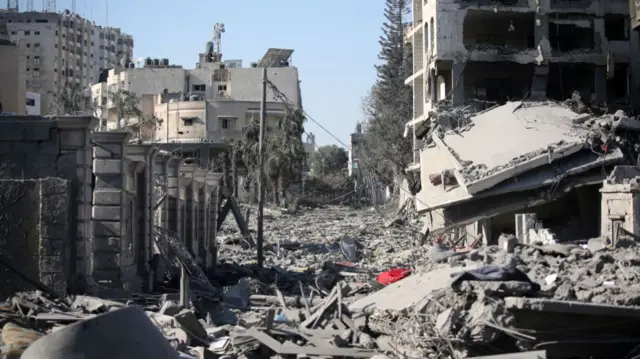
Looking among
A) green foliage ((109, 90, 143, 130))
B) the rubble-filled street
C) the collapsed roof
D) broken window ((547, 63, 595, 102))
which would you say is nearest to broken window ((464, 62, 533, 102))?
broken window ((547, 63, 595, 102))

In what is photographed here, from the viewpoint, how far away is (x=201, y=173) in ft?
98.1

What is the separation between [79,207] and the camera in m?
17.0

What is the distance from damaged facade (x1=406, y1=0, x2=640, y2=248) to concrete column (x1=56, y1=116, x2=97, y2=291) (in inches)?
355

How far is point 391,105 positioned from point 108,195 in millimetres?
44638

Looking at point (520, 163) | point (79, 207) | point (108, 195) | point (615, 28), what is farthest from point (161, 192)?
point (615, 28)

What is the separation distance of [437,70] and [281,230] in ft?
35.1

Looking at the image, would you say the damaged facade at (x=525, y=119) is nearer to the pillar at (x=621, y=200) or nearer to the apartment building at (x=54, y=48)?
the pillar at (x=621, y=200)

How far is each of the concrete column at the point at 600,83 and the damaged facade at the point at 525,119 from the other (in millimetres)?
44

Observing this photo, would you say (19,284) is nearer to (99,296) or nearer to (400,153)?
(99,296)

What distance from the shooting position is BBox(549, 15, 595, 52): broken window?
40.0m

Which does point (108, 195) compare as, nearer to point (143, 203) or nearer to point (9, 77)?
point (143, 203)

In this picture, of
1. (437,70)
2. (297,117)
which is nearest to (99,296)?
(437,70)

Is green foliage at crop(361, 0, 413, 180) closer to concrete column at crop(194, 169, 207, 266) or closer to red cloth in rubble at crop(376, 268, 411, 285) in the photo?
concrete column at crop(194, 169, 207, 266)

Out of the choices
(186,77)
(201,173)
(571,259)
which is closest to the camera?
(571,259)
